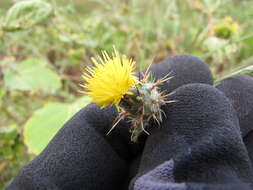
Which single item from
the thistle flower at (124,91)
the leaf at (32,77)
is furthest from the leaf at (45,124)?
the thistle flower at (124,91)

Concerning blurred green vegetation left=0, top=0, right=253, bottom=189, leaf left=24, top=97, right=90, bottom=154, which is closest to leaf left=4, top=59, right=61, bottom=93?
blurred green vegetation left=0, top=0, right=253, bottom=189

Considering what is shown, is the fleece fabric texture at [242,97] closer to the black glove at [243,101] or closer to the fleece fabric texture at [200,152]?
the black glove at [243,101]

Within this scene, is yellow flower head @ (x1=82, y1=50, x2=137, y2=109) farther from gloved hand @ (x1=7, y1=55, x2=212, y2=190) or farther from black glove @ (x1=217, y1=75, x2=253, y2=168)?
black glove @ (x1=217, y1=75, x2=253, y2=168)

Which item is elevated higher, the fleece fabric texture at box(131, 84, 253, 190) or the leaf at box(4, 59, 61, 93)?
the leaf at box(4, 59, 61, 93)

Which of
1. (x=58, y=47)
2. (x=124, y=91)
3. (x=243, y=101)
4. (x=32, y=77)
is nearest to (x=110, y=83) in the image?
(x=124, y=91)

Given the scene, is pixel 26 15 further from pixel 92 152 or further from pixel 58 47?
pixel 58 47

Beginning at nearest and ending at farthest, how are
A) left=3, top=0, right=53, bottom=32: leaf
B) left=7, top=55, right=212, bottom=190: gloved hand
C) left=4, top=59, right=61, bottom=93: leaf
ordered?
left=7, top=55, right=212, bottom=190: gloved hand
left=3, top=0, right=53, bottom=32: leaf
left=4, top=59, right=61, bottom=93: leaf
